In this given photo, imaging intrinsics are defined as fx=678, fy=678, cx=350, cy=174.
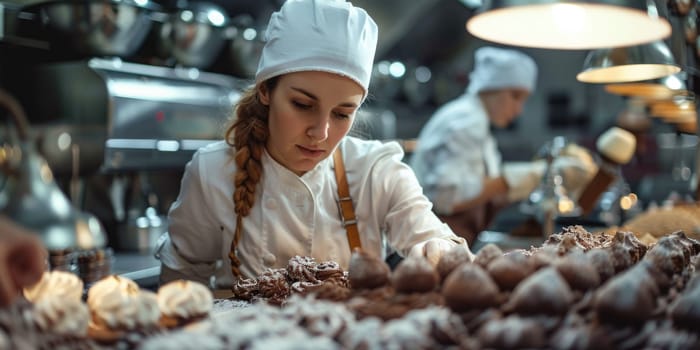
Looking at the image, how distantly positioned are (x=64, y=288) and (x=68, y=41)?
6.28ft

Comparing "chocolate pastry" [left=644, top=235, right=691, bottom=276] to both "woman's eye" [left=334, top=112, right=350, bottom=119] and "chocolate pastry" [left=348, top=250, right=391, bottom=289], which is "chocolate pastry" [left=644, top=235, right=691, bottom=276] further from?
"woman's eye" [left=334, top=112, right=350, bottom=119]

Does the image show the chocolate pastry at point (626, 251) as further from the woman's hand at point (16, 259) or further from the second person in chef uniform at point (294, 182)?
the woman's hand at point (16, 259)

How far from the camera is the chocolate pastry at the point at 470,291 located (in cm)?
99

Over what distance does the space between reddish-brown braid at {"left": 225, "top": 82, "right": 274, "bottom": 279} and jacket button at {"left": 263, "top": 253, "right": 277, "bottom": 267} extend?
7cm

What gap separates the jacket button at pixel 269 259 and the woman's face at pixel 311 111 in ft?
0.92

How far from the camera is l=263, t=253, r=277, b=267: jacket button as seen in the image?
1.87 meters

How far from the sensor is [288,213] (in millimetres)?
1930

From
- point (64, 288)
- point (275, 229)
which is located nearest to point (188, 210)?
point (275, 229)

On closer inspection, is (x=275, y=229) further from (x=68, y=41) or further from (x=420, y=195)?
(x=68, y=41)

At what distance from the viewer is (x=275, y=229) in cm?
191

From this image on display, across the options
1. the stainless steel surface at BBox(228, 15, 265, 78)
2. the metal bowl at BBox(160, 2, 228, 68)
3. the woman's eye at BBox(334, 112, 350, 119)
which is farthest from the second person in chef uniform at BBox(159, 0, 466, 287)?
the stainless steel surface at BBox(228, 15, 265, 78)

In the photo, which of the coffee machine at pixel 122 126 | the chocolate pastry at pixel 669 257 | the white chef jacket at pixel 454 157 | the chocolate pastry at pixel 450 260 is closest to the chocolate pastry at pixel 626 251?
the chocolate pastry at pixel 669 257

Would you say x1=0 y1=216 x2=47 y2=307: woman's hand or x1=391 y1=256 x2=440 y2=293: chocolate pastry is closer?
x1=0 y1=216 x2=47 y2=307: woman's hand

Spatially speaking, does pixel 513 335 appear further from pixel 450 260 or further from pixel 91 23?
pixel 91 23
